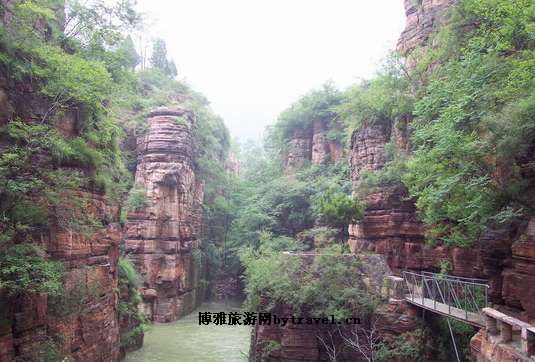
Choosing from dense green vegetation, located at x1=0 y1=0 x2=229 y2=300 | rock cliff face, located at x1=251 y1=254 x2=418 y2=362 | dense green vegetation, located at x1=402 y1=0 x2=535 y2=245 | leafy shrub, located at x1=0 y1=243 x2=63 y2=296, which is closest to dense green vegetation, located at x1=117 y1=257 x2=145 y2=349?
dense green vegetation, located at x1=0 y1=0 x2=229 y2=300

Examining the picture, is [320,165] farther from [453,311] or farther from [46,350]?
[46,350]

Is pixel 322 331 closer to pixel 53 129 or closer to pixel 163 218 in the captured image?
Answer: pixel 53 129

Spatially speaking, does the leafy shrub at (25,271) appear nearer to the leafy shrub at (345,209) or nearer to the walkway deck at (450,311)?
the walkway deck at (450,311)

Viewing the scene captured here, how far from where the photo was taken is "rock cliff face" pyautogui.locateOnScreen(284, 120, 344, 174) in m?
35.8

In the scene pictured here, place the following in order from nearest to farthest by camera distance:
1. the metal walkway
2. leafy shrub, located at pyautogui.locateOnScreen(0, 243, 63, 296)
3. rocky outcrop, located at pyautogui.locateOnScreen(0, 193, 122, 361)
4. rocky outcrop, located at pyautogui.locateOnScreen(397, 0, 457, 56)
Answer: leafy shrub, located at pyautogui.locateOnScreen(0, 243, 63, 296) < rocky outcrop, located at pyautogui.locateOnScreen(0, 193, 122, 361) < the metal walkway < rocky outcrop, located at pyautogui.locateOnScreen(397, 0, 457, 56)

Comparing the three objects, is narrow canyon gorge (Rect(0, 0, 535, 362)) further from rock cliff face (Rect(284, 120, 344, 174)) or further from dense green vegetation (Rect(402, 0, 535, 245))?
rock cliff face (Rect(284, 120, 344, 174))

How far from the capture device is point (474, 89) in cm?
1187

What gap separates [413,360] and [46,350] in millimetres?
11274

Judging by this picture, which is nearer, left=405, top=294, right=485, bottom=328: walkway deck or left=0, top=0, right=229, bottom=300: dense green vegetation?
left=0, top=0, right=229, bottom=300: dense green vegetation

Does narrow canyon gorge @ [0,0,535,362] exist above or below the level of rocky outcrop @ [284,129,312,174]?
below

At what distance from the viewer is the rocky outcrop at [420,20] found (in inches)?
862

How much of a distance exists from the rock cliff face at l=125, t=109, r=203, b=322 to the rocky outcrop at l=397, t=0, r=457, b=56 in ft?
52.4

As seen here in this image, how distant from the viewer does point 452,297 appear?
1404 centimetres

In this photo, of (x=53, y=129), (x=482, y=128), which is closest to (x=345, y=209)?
(x=482, y=128)
